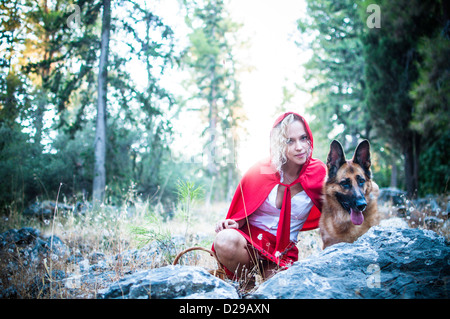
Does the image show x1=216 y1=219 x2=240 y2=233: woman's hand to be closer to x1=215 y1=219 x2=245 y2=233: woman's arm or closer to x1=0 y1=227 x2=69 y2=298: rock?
x1=215 y1=219 x2=245 y2=233: woman's arm

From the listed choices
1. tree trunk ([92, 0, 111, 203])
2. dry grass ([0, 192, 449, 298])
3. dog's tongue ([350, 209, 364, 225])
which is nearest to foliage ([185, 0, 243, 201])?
tree trunk ([92, 0, 111, 203])

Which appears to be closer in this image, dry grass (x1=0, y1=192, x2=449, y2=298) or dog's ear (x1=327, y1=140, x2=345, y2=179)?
dry grass (x1=0, y1=192, x2=449, y2=298)

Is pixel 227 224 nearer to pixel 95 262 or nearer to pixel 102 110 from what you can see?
pixel 95 262

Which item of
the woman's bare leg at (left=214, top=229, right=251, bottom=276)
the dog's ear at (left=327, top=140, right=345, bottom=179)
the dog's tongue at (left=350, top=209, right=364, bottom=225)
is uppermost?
the dog's ear at (left=327, top=140, right=345, bottom=179)

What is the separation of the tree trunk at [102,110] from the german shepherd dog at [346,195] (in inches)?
288

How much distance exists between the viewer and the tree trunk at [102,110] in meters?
8.26

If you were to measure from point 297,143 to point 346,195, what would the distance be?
73 centimetres

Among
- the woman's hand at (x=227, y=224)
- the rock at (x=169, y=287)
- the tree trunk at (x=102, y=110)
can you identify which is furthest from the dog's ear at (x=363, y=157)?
the tree trunk at (x=102, y=110)

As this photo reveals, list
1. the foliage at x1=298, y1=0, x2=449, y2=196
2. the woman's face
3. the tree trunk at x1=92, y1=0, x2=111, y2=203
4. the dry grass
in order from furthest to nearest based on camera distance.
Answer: the tree trunk at x1=92, y1=0, x2=111, y2=203, the foliage at x1=298, y1=0, x2=449, y2=196, the woman's face, the dry grass

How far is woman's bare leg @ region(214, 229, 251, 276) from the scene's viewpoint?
268 cm

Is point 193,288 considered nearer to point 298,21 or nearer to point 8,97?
point 8,97

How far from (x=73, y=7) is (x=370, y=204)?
10277 millimetres

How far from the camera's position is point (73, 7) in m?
8.68

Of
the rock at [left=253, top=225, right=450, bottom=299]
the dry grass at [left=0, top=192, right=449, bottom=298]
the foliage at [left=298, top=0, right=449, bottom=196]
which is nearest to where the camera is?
the rock at [left=253, top=225, right=450, bottom=299]
